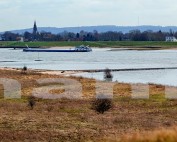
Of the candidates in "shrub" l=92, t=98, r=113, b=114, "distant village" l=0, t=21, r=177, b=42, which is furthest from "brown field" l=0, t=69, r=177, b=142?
"distant village" l=0, t=21, r=177, b=42

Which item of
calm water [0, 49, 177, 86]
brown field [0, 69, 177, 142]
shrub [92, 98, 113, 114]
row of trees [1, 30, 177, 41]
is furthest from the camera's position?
row of trees [1, 30, 177, 41]

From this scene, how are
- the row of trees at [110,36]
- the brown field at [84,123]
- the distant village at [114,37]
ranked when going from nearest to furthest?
the brown field at [84,123] < the row of trees at [110,36] < the distant village at [114,37]

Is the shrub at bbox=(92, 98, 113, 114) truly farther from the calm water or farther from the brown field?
the calm water

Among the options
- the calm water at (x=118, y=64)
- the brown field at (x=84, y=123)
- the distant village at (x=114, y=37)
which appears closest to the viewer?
the brown field at (x=84, y=123)

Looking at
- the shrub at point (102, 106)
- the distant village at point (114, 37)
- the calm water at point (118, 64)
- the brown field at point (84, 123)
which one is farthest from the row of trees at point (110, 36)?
the shrub at point (102, 106)

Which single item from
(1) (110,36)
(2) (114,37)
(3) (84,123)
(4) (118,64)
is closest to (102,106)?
(3) (84,123)

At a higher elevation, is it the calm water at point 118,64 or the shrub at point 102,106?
the shrub at point 102,106

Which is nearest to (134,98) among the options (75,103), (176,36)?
(75,103)

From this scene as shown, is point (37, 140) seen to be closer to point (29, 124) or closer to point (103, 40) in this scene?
point (29, 124)

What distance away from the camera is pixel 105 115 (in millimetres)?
14461

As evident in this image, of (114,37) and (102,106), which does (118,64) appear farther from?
(114,37)

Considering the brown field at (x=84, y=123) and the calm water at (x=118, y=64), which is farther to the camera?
the calm water at (x=118, y=64)

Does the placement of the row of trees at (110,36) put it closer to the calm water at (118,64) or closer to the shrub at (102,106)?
the calm water at (118,64)

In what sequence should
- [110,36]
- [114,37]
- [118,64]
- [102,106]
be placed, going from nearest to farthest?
[102,106] → [118,64] → [114,37] → [110,36]
